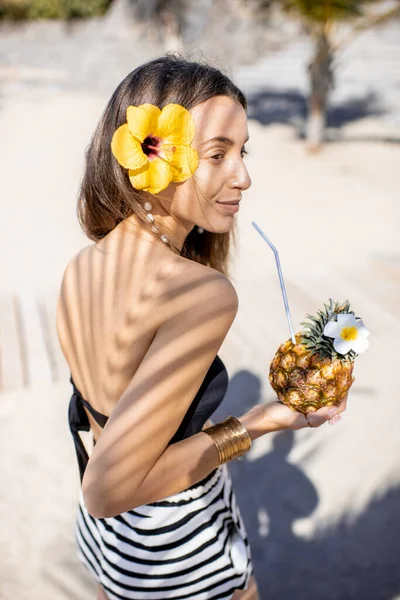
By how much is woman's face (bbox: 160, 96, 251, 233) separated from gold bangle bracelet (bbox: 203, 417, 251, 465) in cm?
45

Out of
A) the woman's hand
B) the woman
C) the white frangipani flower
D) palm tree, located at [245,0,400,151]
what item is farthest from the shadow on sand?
palm tree, located at [245,0,400,151]

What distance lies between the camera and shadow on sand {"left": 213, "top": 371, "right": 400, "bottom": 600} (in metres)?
2.36

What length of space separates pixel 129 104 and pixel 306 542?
2.12 metres

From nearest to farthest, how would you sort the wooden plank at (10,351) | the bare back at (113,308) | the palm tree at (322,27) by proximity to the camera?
the bare back at (113,308)
the wooden plank at (10,351)
the palm tree at (322,27)

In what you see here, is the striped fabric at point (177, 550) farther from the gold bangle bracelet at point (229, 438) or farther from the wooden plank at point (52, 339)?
the wooden plank at point (52, 339)

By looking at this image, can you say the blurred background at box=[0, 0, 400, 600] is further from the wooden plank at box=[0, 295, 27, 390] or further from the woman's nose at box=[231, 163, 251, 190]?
the woman's nose at box=[231, 163, 251, 190]

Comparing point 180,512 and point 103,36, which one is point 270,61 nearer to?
point 103,36

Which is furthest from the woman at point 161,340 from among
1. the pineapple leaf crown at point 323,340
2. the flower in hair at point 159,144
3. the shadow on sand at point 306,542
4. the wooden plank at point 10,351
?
the wooden plank at point 10,351

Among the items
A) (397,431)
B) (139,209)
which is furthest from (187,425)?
(397,431)

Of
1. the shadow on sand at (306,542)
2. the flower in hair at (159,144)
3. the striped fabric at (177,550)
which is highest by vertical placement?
the flower in hair at (159,144)

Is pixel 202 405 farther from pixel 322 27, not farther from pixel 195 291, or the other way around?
pixel 322 27

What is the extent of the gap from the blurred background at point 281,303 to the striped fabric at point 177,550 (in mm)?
1157

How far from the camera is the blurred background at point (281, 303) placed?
252cm

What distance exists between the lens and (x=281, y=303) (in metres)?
4.68
